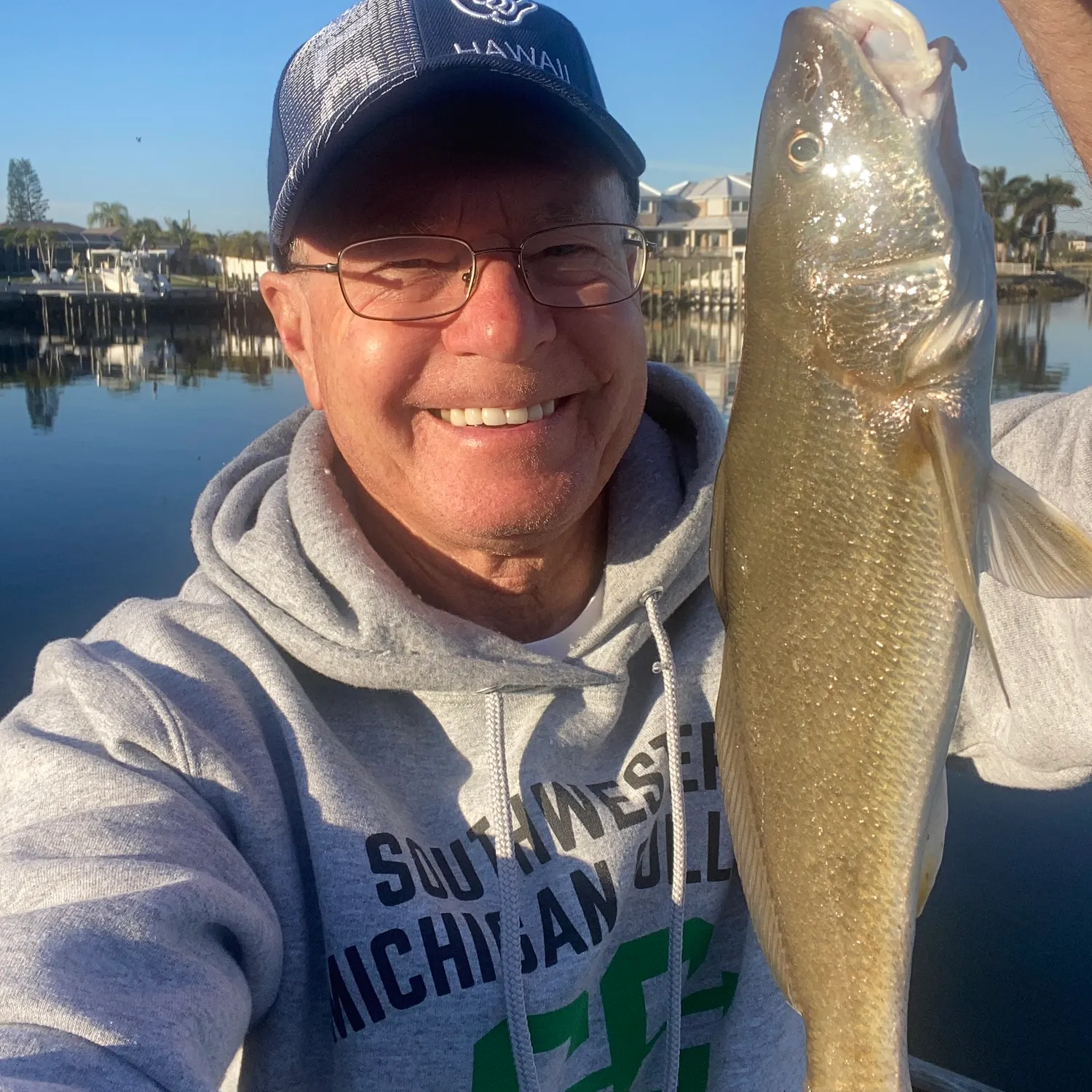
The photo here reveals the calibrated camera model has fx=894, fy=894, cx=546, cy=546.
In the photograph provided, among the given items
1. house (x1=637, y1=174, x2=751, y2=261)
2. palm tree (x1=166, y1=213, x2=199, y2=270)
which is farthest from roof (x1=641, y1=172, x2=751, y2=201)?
palm tree (x1=166, y1=213, x2=199, y2=270)

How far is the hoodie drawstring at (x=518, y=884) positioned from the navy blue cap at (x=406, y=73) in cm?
119

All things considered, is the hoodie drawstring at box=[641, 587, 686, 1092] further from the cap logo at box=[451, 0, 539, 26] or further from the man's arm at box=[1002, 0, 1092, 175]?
the cap logo at box=[451, 0, 539, 26]

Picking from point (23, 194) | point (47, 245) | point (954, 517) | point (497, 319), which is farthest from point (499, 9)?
point (23, 194)

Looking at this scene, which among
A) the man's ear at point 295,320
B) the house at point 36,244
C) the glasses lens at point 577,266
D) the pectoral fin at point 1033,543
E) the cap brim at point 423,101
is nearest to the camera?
the pectoral fin at point 1033,543

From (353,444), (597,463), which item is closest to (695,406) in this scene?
(597,463)

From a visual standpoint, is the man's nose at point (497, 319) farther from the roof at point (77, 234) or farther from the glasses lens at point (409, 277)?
the roof at point (77, 234)

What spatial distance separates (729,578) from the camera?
1618 millimetres

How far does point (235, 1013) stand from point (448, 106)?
1.85 m

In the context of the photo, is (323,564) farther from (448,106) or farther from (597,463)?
(448,106)

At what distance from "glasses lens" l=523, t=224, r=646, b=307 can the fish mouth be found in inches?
28.3

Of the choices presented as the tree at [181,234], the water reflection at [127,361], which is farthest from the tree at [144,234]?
the water reflection at [127,361]

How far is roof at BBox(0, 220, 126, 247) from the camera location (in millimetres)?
86500

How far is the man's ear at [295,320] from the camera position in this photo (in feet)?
7.44

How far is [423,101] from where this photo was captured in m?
1.94
